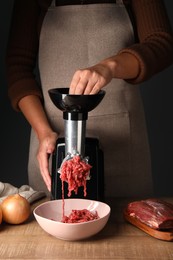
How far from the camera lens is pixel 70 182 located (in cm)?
152

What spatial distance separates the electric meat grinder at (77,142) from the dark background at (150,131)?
133 centimetres

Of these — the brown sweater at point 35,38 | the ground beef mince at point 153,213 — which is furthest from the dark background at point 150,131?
the ground beef mince at point 153,213

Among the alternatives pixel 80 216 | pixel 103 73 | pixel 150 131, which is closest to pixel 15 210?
pixel 80 216

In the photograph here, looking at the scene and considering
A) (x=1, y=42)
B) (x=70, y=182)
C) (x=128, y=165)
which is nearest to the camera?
(x=70, y=182)

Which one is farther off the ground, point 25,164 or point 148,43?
point 148,43

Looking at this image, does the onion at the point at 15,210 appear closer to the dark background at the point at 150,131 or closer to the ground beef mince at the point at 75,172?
the ground beef mince at the point at 75,172

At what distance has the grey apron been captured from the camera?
2.05 meters

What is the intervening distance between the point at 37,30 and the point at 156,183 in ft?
4.62

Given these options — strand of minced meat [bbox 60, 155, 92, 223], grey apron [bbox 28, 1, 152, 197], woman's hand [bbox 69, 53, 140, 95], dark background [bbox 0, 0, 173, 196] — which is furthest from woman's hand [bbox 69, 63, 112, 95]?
dark background [bbox 0, 0, 173, 196]

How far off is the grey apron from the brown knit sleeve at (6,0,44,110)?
5 cm

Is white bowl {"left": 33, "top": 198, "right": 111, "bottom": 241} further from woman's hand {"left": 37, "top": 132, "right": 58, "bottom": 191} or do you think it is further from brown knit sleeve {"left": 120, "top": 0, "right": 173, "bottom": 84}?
brown knit sleeve {"left": 120, "top": 0, "right": 173, "bottom": 84}

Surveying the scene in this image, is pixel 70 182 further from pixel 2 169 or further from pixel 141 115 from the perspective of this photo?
pixel 2 169

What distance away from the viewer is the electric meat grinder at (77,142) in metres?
1.43

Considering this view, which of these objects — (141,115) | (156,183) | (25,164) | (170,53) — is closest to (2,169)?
(25,164)
